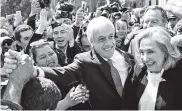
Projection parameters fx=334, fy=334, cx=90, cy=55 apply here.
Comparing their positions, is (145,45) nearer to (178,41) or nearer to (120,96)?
(178,41)

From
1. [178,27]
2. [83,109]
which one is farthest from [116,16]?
[83,109]

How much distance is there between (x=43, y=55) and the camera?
329 centimetres

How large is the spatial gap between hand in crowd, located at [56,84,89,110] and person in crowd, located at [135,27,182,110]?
45 centimetres

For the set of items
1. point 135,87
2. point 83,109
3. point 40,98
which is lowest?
point 83,109

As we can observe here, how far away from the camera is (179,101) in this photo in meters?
2.56

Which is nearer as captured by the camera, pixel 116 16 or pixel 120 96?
pixel 120 96

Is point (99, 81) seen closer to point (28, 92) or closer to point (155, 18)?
point (28, 92)

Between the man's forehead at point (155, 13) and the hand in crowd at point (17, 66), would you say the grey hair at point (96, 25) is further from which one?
the man's forehead at point (155, 13)

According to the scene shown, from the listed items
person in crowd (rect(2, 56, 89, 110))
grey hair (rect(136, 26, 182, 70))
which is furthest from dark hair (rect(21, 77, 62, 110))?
grey hair (rect(136, 26, 182, 70))

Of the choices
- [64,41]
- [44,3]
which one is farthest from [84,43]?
[44,3]

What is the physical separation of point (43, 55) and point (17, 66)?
1.33 meters

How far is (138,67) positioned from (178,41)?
390 mm

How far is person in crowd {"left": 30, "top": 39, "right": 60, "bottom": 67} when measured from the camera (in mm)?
3285

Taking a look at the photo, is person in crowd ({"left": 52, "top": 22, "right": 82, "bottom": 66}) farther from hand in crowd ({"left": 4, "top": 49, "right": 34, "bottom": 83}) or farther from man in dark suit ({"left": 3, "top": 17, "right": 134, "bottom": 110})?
hand in crowd ({"left": 4, "top": 49, "right": 34, "bottom": 83})
